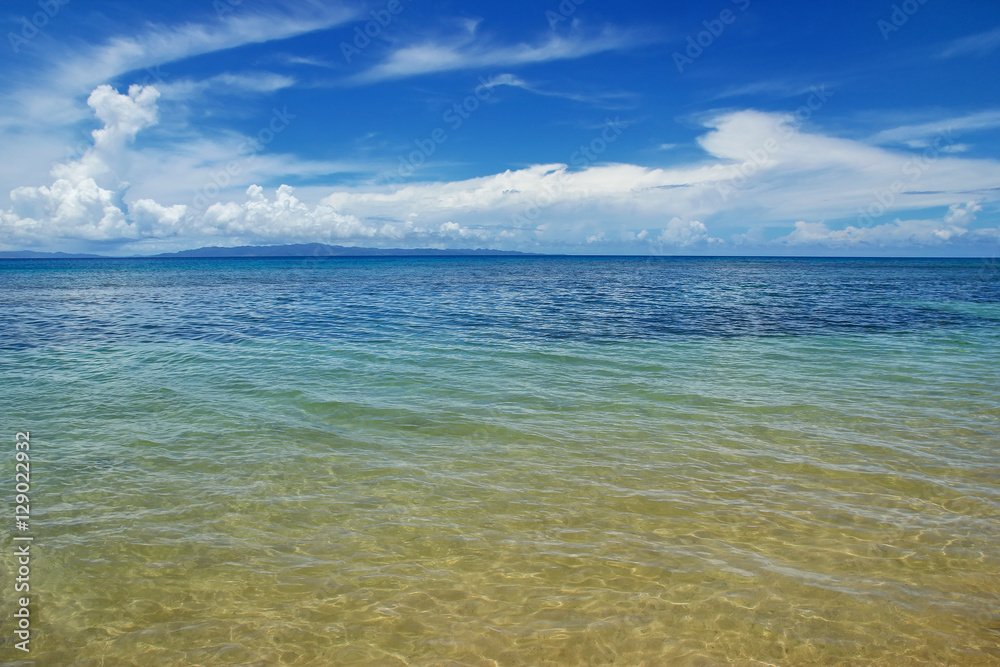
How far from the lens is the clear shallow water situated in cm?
477

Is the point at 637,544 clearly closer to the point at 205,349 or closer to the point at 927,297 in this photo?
the point at 205,349

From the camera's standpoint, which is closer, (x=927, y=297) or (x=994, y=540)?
(x=994, y=540)

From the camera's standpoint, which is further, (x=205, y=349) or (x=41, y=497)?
(x=205, y=349)

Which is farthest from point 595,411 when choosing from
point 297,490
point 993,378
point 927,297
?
point 927,297

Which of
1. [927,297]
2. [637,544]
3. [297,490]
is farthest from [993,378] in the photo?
[927,297]

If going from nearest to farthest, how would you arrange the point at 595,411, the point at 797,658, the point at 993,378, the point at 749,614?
the point at 797,658
the point at 749,614
the point at 595,411
the point at 993,378

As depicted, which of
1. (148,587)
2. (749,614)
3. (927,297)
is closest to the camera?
(749,614)

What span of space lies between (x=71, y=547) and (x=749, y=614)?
7.23 metres

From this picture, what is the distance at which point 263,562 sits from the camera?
5.84m

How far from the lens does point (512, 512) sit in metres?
6.89

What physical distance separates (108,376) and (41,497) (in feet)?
27.8

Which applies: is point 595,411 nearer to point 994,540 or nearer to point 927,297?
point 994,540

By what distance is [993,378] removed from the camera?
46.1ft

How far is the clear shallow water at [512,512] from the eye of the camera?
15.6 ft
